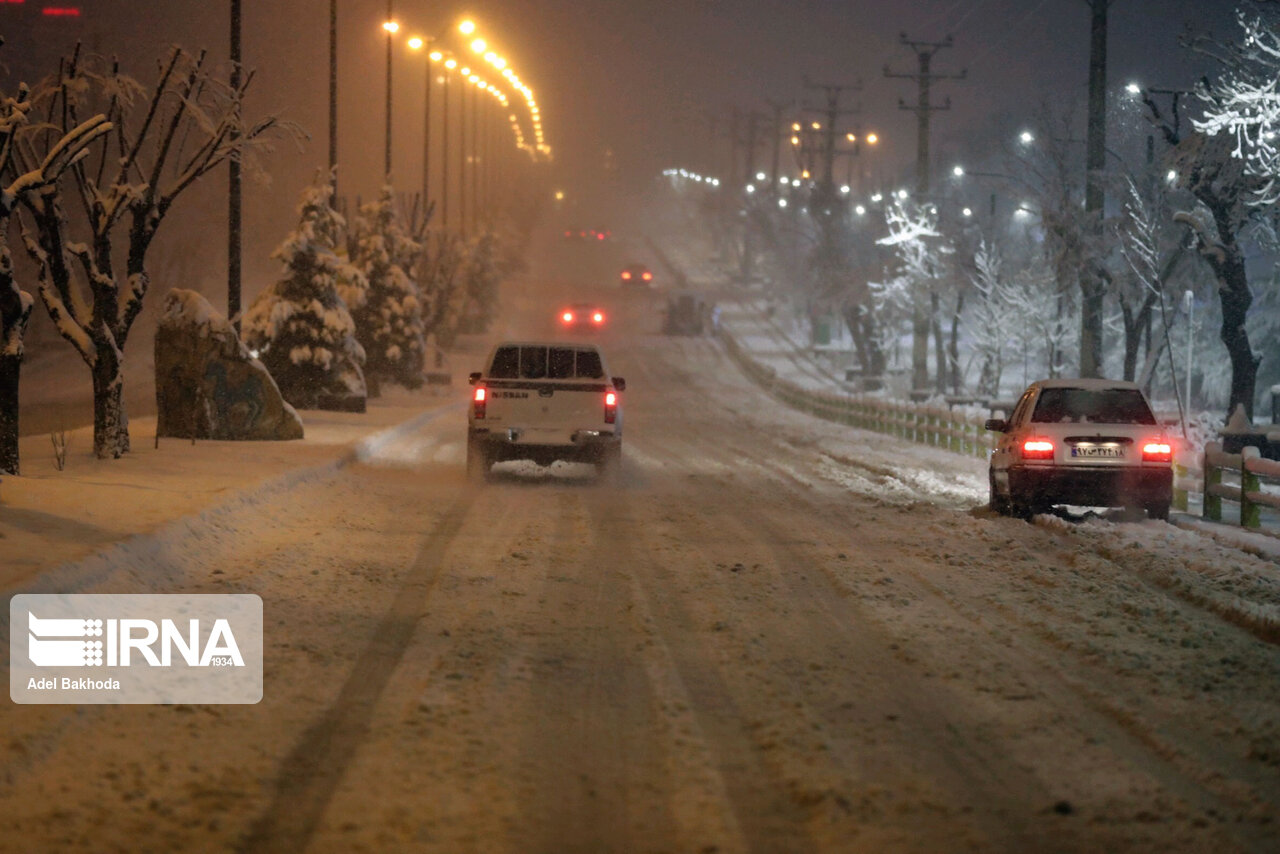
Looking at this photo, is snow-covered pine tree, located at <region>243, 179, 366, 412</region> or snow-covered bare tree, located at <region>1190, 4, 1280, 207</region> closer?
snow-covered bare tree, located at <region>1190, 4, 1280, 207</region>

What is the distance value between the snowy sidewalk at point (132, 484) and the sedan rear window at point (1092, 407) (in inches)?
361

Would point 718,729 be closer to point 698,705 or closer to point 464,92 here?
point 698,705

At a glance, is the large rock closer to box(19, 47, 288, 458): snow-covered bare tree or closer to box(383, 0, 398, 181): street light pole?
box(19, 47, 288, 458): snow-covered bare tree

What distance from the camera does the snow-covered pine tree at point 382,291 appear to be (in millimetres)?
43750

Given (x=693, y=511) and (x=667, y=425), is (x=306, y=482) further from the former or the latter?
(x=667, y=425)

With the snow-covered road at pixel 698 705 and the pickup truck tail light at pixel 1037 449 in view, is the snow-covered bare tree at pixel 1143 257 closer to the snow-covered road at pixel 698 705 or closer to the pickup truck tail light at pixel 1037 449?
the pickup truck tail light at pixel 1037 449

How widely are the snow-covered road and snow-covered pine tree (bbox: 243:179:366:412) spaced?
18.5 meters

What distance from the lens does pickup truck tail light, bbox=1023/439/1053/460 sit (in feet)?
52.9

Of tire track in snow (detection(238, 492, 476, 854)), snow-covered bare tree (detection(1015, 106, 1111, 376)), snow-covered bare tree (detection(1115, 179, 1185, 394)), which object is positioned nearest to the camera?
tire track in snow (detection(238, 492, 476, 854))

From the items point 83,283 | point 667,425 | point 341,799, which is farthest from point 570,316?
point 341,799

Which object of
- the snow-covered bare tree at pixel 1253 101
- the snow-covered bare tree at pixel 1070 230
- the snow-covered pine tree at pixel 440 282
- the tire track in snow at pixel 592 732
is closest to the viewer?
the tire track in snow at pixel 592 732

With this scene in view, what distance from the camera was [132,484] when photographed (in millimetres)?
16125

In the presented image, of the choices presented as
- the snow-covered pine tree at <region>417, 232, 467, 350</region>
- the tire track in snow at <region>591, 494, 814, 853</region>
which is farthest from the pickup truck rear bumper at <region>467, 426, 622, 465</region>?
the snow-covered pine tree at <region>417, 232, 467, 350</region>

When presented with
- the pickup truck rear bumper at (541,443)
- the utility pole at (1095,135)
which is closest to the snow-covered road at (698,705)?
the pickup truck rear bumper at (541,443)
